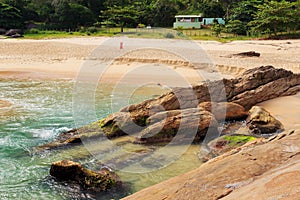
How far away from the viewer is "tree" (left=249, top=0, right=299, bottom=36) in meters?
39.9

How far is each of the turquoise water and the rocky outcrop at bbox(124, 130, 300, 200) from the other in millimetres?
2884

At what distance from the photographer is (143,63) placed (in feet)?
85.9

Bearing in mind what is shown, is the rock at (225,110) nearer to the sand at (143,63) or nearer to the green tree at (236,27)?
the sand at (143,63)

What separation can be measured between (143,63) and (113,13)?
28134 millimetres

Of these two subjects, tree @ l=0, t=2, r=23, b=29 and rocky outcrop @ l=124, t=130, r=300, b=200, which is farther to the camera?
tree @ l=0, t=2, r=23, b=29

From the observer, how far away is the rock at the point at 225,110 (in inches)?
466

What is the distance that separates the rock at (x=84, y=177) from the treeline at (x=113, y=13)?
3873 centimetres

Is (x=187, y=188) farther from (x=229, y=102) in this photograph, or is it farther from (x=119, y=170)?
(x=229, y=102)

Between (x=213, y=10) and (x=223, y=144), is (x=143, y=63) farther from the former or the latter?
(x=213, y=10)

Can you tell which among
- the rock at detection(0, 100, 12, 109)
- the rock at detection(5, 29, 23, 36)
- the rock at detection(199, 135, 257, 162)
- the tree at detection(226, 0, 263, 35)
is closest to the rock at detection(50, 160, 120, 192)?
the rock at detection(199, 135, 257, 162)

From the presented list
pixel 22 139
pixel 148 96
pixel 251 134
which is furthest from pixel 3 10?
pixel 251 134

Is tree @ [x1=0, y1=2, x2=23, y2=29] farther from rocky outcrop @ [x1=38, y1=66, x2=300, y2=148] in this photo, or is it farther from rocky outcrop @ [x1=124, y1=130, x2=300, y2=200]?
rocky outcrop @ [x1=124, y1=130, x2=300, y2=200]

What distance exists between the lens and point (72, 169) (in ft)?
25.2

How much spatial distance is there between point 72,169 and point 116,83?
14474 mm
